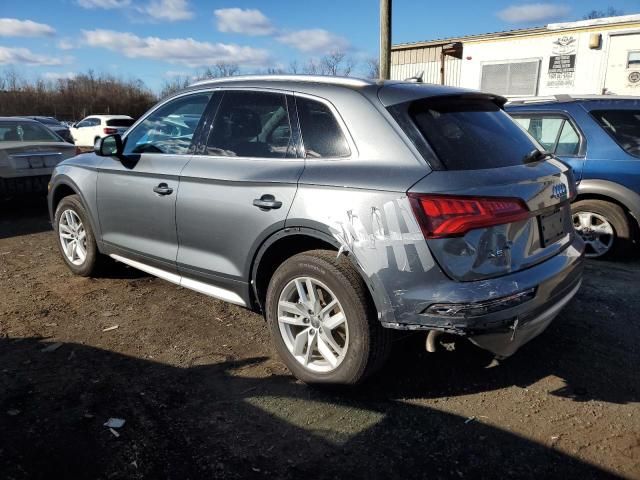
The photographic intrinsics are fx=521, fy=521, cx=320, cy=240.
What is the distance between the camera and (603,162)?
5336 millimetres

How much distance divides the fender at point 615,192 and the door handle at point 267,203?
382 cm

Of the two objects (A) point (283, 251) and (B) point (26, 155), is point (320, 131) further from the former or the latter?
(B) point (26, 155)

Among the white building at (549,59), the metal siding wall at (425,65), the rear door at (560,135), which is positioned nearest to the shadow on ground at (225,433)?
the rear door at (560,135)

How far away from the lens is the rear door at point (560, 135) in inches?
216

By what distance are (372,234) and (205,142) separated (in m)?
1.64

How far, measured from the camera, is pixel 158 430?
2691 millimetres

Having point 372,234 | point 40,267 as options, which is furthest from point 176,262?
point 40,267

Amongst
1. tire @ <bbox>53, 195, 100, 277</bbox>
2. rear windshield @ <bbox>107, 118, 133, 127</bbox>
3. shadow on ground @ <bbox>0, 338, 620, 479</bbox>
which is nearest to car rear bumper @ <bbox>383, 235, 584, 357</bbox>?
shadow on ground @ <bbox>0, 338, 620, 479</bbox>

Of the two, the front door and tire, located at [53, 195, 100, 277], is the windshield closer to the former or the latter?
tire, located at [53, 195, 100, 277]

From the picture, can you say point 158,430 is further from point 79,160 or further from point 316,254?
point 79,160

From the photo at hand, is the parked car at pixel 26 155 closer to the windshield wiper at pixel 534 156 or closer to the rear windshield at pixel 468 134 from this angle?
the rear windshield at pixel 468 134

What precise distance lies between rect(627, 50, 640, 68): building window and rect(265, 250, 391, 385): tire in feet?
35.6

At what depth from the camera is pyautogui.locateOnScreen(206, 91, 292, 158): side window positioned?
10.8 feet

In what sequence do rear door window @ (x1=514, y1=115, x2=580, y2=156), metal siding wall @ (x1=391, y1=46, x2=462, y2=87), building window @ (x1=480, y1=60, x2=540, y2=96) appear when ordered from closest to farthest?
rear door window @ (x1=514, y1=115, x2=580, y2=156), building window @ (x1=480, y1=60, x2=540, y2=96), metal siding wall @ (x1=391, y1=46, x2=462, y2=87)
